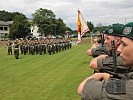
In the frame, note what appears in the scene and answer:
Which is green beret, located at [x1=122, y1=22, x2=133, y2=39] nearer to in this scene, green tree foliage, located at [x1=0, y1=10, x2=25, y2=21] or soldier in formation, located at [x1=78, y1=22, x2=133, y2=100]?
soldier in formation, located at [x1=78, y1=22, x2=133, y2=100]

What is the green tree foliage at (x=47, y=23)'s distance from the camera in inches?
4652

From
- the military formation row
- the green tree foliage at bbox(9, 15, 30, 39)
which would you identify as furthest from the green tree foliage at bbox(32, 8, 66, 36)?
the military formation row

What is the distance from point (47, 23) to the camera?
11956cm

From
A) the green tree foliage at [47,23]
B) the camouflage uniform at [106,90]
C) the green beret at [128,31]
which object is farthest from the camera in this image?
the green tree foliage at [47,23]

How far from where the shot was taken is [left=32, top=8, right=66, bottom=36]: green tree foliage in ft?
388

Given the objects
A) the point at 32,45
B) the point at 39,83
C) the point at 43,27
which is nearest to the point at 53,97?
the point at 39,83

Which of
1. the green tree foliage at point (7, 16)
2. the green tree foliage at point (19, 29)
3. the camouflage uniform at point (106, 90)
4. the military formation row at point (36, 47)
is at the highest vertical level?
the green tree foliage at point (7, 16)

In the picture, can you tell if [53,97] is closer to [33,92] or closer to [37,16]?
[33,92]

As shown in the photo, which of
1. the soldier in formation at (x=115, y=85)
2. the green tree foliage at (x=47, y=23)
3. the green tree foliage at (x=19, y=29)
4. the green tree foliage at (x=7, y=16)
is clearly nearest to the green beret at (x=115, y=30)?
the soldier in formation at (x=115, y=85)

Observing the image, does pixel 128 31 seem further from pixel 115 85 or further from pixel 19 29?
pixel 19 29

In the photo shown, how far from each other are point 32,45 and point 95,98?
32.8 m

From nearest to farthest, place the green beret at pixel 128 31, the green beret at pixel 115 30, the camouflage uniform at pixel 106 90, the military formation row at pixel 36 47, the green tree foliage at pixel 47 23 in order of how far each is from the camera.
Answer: the camouflage uniform at pixel 106 90
the green beret at pixel 128 31
the green beret at pixel 115 30
the military formation row at pixel 36 47
the green tree foliage at pixel 47 23

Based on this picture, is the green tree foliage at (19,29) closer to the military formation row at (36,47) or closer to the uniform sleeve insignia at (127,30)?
the military formation row at (36,47)

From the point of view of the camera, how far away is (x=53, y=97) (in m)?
11.1
